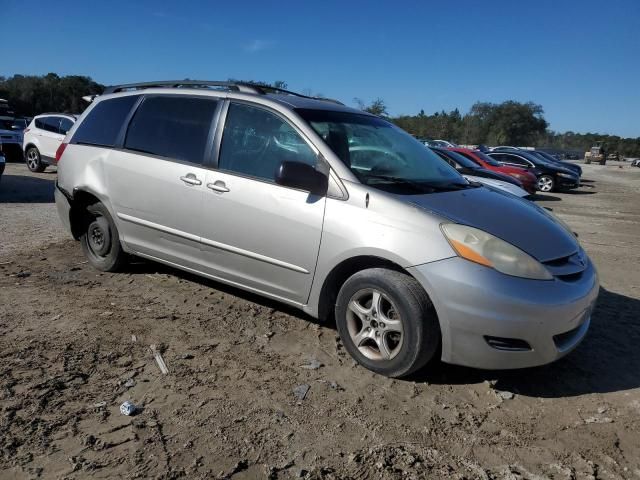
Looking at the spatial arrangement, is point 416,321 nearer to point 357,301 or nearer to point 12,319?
point 357,301

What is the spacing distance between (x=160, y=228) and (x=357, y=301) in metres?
1.95

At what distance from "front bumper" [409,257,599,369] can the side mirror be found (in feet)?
2.80

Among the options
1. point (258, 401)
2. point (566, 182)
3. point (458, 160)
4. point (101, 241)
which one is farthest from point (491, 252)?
point (566, 182)

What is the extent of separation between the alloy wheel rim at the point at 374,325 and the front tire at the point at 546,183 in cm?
1890

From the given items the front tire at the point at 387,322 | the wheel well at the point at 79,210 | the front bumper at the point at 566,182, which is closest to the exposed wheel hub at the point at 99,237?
the wheel well at the point at 79,210

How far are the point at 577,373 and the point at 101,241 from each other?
4.29 metres

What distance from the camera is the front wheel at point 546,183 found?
20219 mm

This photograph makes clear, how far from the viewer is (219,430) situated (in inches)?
106

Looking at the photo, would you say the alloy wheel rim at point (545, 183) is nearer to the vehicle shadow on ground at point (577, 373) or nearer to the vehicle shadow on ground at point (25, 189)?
the vehicle shadow on ground at point (25, 189)

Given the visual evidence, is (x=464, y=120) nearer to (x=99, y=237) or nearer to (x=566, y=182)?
(x=566, y=182)

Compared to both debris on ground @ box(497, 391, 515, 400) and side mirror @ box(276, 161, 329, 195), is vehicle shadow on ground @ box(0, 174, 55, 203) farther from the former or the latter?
debris on ground @ box(497, 391, 515, 400)

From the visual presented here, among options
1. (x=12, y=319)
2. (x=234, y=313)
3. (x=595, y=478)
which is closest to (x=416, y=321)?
(x=595, y=478)

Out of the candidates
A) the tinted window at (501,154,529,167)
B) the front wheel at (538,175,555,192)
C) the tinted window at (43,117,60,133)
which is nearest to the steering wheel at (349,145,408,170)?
the tinted window at (43,117,60,133)

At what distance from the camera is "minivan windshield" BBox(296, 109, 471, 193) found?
3672 mm
